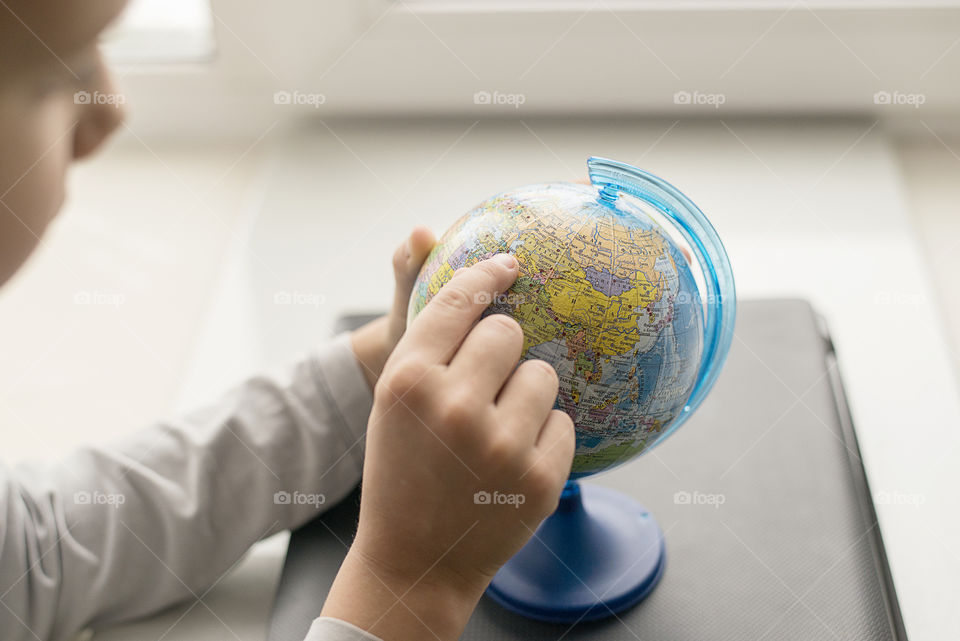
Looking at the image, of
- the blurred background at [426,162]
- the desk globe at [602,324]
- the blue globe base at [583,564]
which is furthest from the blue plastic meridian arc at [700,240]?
the blurred background at [426,162]

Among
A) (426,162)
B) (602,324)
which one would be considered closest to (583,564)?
(602,324)

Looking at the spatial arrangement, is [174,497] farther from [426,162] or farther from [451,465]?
[426,162]

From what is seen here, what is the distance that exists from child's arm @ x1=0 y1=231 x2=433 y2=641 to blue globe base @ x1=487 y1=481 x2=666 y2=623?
0.82 ft

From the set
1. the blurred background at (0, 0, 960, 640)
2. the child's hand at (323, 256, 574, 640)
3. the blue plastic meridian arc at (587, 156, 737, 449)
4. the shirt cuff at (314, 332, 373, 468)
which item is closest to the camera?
the child's hand at (323, 256, 574, 640)

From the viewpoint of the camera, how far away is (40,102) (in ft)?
2.90

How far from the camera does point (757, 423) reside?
46.1 inches

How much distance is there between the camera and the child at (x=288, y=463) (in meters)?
0.77

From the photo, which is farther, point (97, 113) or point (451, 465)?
point (97, 113)

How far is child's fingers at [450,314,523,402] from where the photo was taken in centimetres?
77

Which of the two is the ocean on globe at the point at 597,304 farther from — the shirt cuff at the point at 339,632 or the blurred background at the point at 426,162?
the blurred background at the point at 426,162

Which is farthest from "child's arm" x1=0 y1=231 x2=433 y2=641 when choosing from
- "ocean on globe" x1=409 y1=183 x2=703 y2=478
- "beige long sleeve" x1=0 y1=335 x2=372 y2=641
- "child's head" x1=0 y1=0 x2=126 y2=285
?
"child's head" x1=0 y1=0 x2=126 y2=285

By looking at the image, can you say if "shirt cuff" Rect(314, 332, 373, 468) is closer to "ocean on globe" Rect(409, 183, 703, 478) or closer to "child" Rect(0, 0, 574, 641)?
"child" Rect(0, 0, 574, 641)

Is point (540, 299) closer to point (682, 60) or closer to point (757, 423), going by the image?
point (757, 423)

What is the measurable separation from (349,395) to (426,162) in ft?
2.71
